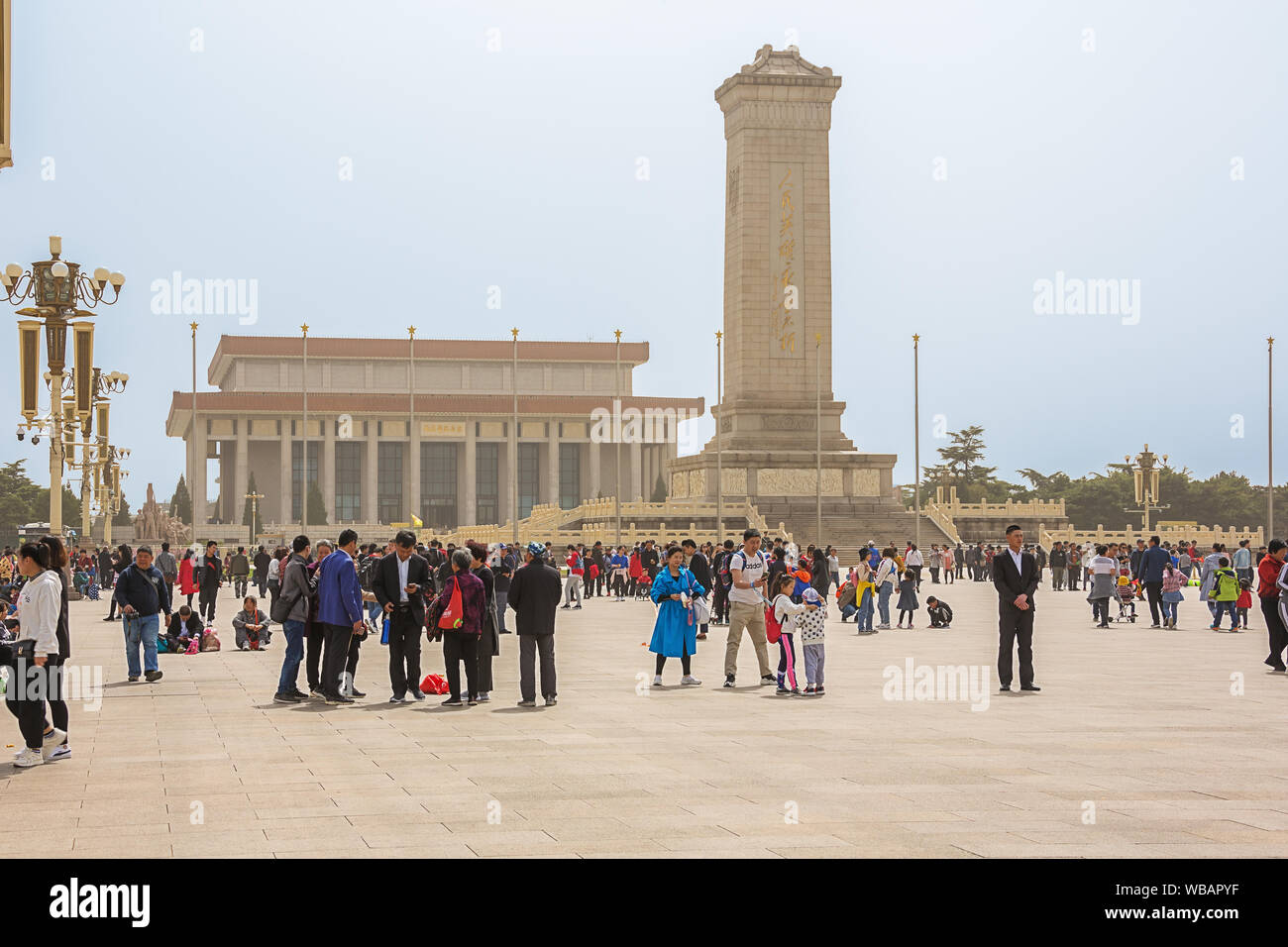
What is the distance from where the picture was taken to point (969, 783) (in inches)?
393

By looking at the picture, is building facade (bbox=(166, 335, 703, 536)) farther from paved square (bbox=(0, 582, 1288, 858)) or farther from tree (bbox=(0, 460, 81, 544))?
paved square (bbox=(0, 582, 1288, 858))

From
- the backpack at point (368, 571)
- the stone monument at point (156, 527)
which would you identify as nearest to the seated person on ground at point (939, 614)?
the backpack at point (368, 571)

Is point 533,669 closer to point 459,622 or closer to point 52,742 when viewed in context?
point 459,622

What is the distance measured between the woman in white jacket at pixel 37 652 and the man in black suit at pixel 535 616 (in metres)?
4.76

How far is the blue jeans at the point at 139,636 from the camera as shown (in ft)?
56.9

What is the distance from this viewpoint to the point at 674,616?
16.9m

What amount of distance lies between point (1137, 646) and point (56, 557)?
15.8 metres

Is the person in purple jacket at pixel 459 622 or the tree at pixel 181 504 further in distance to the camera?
the tree at pixel 181 504

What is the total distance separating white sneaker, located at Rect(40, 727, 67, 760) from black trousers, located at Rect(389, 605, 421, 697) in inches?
172

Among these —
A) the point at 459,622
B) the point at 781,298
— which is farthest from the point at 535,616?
the point at 781,298

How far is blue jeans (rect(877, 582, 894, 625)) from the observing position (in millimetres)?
27188

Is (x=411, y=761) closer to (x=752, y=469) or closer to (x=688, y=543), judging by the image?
(x=688, y=543)

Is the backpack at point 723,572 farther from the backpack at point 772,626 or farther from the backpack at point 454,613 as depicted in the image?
the backpack at point 454,613
